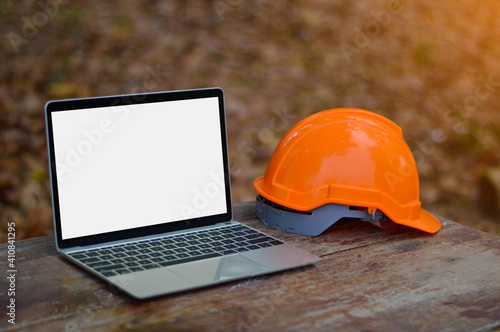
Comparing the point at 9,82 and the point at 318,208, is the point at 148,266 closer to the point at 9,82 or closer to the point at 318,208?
the point at 318,208

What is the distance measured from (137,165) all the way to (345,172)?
1.37ft

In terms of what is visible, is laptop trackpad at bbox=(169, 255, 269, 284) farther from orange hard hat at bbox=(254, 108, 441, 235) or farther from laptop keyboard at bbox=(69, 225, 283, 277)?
orange hard hat at bbox=(254, 108, 441, 235)

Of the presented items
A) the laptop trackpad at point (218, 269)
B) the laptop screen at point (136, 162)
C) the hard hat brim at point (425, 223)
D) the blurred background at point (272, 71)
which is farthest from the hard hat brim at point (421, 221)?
the blurred background at point (272, 71)

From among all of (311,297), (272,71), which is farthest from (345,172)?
(272,71)

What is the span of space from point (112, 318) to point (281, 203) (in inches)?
18.8

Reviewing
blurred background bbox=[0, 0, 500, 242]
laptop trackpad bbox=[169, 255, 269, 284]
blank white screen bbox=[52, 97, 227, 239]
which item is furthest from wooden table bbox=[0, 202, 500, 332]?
blurred background bbox=[0, 0, 500, 242]

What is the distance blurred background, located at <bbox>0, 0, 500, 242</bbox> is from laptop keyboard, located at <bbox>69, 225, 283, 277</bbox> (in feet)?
4.78

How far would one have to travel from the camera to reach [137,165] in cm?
108

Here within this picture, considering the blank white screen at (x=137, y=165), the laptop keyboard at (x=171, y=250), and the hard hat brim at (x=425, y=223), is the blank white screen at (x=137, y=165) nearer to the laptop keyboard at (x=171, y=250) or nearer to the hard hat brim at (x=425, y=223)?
A: the laptop keyboard at (x=171, y=250)

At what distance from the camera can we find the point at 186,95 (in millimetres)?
1129

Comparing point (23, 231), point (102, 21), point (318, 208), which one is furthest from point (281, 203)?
point (102, 21)

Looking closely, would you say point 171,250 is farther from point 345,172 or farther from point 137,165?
point 345,172

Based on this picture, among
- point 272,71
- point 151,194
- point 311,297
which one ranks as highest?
point 272,71

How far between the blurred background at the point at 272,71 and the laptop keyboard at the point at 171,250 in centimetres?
146
